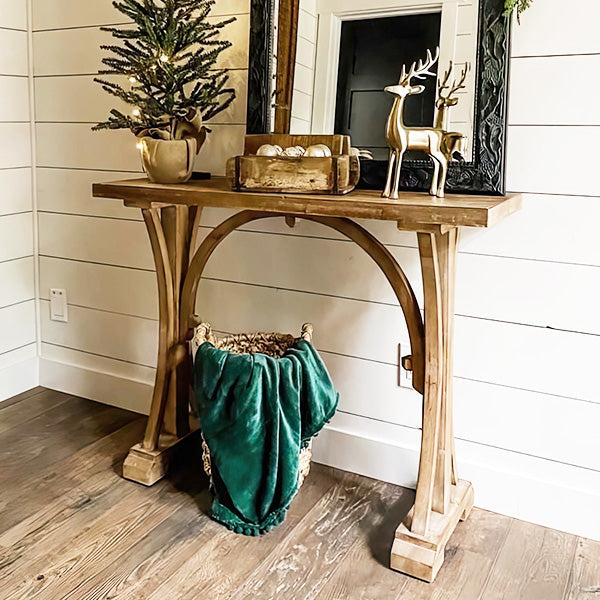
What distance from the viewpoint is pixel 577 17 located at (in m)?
1.60

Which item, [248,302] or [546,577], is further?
[248,302]

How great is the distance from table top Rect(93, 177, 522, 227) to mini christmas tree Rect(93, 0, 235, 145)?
0.60ft

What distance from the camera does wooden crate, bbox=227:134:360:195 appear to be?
5.21 ft

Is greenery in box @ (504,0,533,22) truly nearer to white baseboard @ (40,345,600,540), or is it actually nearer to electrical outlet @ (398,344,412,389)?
electrical outlet @ (398,344,412,389)

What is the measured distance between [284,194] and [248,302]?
64 cm

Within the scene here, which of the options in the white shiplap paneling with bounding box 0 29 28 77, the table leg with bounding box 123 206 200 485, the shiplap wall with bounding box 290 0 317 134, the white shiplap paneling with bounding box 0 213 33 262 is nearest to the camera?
the shiplap wall with bounding box 290 0 317 134

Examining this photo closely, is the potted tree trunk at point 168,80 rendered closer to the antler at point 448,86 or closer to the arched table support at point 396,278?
the arched table support at point 396,278

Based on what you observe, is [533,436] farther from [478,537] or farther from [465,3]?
[465,3]

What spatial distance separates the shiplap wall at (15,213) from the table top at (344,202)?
2.60ft

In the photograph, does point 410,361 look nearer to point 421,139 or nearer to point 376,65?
point 421,139

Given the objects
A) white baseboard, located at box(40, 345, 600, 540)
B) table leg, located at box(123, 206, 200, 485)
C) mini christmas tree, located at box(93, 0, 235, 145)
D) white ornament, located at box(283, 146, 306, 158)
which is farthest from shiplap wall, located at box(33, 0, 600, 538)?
white ornament, located at box(283, 146, 306, 158)

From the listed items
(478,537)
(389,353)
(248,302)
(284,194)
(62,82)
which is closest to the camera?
(284,194)

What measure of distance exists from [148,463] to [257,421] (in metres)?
0.44

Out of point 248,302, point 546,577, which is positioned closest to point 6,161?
point 248,302
